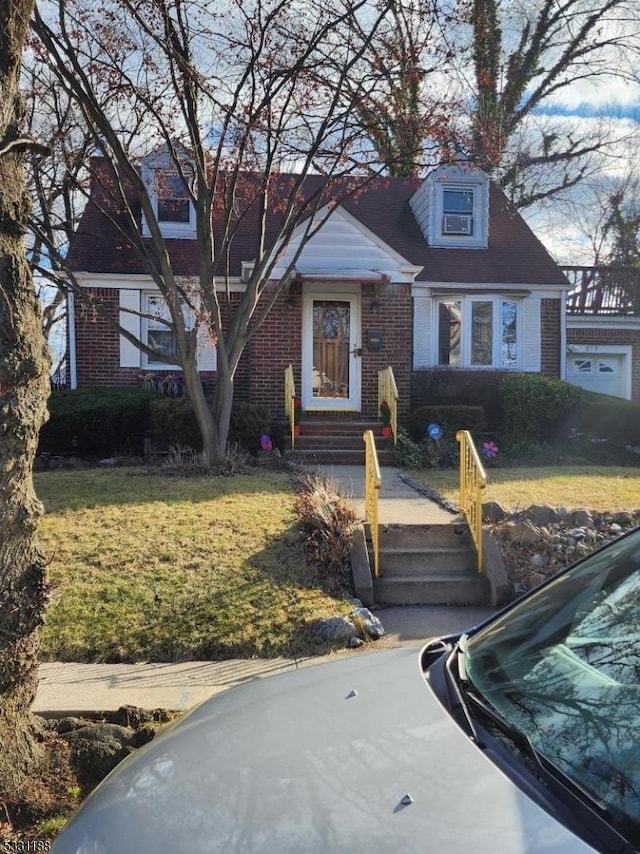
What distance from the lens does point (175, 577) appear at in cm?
573

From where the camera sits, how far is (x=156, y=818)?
1.62 metres

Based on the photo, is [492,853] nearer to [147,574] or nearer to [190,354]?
[147,574]

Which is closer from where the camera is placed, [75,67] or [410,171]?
[75,67]

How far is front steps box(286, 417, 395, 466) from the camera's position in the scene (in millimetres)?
11445

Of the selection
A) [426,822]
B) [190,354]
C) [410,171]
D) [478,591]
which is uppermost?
[410,171]

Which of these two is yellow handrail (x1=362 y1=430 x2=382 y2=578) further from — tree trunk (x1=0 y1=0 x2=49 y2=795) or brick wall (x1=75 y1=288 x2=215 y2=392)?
brick wall (x1=75 y1=288 x2=215 y2=392)

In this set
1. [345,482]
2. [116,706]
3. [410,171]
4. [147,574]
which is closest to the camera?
[116,706]

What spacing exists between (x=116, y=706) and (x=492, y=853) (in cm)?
295

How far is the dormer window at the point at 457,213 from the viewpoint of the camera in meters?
16.0

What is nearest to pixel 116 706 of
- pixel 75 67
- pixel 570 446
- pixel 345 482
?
pixel 345 482

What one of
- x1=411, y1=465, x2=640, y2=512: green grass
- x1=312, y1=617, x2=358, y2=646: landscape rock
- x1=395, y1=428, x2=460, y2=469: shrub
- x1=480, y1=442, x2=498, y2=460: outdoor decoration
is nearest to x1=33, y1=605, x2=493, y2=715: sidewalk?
x1=312, y1=617, x2=358, y2=646: landscape rock

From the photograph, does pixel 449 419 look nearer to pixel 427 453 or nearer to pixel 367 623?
pixel 427 453

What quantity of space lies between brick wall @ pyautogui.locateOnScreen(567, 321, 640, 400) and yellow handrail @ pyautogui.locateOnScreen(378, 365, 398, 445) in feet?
24.5

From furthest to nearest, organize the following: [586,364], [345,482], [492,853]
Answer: [586,364] → [345,482] → [492,853]
